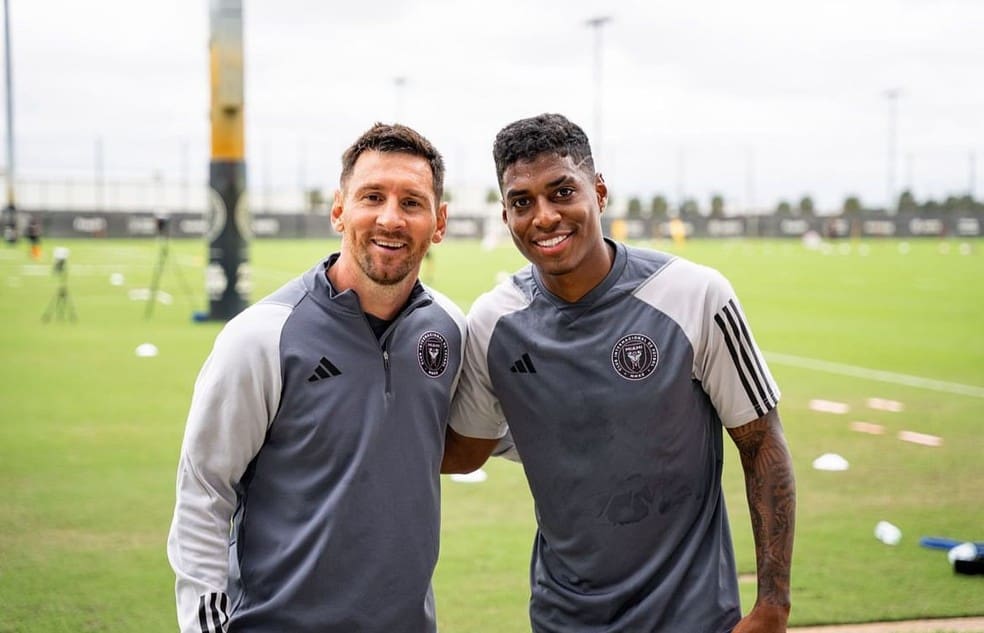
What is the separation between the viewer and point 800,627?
5.57 m

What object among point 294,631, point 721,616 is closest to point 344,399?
point 294,631

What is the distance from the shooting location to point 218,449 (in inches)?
115

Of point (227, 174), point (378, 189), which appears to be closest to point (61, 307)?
point (227, 174)

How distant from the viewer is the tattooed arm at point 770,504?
124 inches

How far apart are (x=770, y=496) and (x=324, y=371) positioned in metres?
1.29

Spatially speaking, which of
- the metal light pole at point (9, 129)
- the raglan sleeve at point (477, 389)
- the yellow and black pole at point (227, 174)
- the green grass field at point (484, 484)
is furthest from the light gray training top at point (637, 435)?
the metal light pole at point (9, 129)

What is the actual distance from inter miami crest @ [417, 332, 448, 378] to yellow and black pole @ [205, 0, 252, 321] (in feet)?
52.1

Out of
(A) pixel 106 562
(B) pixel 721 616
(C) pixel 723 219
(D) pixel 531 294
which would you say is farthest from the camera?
(C) pixel 723 219

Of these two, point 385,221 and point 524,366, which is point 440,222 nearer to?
point 385,221

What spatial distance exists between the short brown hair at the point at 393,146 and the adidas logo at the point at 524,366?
20.2 inches

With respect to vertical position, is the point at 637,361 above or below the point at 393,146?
below

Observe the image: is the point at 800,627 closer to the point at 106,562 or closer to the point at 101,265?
the point at 106,562

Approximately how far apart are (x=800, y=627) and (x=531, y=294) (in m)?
3.01

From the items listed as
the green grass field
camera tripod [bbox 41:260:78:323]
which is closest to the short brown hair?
the green grass field
